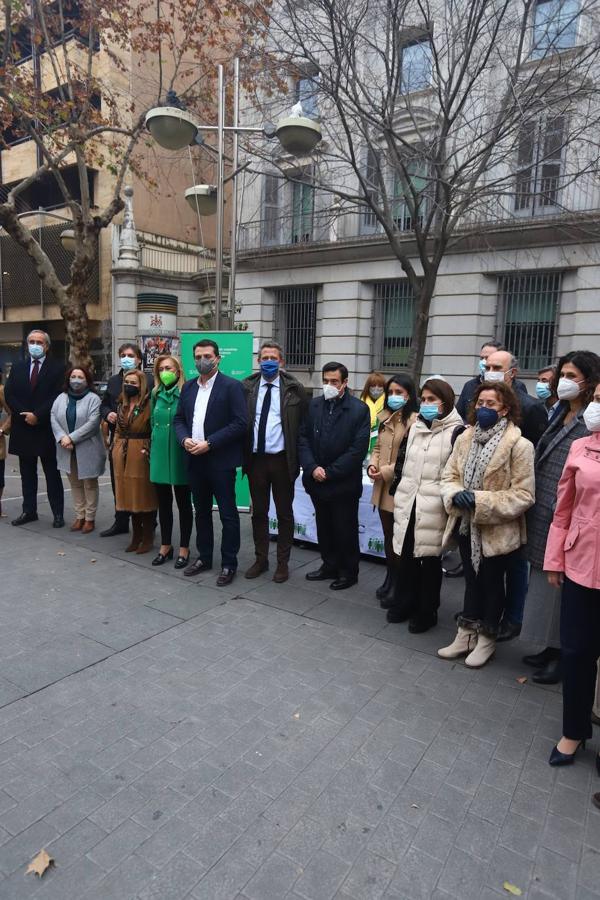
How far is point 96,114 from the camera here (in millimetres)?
11984

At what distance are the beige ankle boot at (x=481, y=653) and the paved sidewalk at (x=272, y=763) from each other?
0.09m

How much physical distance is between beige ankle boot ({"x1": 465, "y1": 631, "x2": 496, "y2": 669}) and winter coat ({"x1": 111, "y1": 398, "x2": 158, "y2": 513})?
3.32m

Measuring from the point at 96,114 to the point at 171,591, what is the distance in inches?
438

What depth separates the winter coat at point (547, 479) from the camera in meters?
3.50

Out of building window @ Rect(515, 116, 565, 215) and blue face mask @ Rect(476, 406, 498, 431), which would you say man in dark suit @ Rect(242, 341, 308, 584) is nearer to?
blue face mask @ Rect(476, 406, 498, 431)

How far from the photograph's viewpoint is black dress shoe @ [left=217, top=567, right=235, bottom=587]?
5195mm

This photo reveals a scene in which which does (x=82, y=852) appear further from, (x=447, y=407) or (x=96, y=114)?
(x=96, y=114)

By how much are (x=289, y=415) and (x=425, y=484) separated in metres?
1.67

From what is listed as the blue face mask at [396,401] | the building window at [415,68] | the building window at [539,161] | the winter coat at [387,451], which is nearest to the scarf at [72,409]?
the winter coat at [387,451]

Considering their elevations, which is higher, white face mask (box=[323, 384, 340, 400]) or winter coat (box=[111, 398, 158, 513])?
white face mask (box=[323, 384, 340, 400])

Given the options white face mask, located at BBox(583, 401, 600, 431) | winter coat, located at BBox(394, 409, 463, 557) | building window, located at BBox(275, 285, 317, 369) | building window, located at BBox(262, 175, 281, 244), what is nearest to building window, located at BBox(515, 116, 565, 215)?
building window, located at BBox(275, 285, 317, 369)

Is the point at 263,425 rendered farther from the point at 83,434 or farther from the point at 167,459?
the point at 83,434

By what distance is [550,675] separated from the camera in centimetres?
376

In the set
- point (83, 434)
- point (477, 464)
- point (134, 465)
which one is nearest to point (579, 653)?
point (477, 464)
